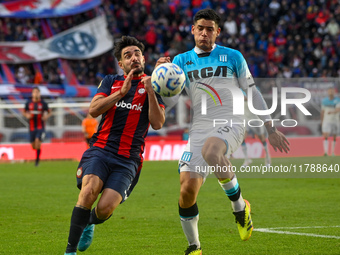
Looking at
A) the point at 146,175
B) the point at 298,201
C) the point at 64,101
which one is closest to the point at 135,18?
the point at 64,101

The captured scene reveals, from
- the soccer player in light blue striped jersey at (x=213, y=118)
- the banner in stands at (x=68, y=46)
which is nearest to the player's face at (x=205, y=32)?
the soccer player in light blue striped jersey at (x=213, y=118)

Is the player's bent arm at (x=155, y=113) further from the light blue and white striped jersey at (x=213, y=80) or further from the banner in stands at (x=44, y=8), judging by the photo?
the banner in stands at (x=44, y=8)

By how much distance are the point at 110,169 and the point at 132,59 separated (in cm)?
110

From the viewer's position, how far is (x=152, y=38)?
29.5 meters

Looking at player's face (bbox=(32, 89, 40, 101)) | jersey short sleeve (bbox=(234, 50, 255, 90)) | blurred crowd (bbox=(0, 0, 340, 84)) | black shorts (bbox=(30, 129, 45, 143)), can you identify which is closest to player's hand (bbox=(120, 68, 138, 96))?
jersey short sleeve (bbox=(234, 50, 255, 90))

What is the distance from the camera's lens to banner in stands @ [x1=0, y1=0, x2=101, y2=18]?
95.8 ft

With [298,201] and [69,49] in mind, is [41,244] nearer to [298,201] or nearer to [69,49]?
[298,201]

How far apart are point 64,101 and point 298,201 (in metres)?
14.3

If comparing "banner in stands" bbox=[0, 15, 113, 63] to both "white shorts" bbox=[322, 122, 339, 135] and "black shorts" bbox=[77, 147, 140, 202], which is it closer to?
"white shorts" bbox=[322, 122, 339, 135]

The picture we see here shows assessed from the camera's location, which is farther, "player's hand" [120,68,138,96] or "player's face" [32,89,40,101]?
"player's face" [32,89,40,101]

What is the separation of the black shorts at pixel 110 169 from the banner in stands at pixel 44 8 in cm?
2464

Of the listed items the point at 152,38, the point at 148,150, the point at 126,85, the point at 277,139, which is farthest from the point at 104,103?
the point at 152,38

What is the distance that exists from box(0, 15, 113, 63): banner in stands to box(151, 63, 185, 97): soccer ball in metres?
23.6

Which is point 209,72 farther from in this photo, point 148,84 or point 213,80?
point 148,84
